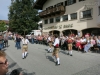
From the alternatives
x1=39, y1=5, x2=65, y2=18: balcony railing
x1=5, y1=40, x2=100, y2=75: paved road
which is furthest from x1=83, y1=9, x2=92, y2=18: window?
x1=5, y1=40, x2=100, y2=75: paved road

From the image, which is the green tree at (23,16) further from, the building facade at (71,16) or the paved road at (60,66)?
Answer: the paved road at (60,66)

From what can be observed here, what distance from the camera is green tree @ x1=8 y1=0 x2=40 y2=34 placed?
125ft

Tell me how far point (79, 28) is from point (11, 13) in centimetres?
2569

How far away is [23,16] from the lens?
38.6 meters

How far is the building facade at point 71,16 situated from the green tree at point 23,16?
7.26 m

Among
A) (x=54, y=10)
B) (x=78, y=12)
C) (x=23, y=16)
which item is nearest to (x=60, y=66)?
(x=78, y=12)

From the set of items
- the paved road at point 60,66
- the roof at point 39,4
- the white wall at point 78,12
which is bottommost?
the paved road at point 60,66

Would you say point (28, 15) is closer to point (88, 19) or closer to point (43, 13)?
point (43, 13)

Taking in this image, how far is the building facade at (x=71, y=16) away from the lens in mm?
19947

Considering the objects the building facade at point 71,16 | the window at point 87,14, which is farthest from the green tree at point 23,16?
the window at point 87,14

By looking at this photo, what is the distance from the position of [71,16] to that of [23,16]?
709 inches

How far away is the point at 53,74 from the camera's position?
6.76m

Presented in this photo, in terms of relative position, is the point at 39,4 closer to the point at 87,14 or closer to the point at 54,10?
the point at 54,10

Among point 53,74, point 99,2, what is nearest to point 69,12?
point 99,2
